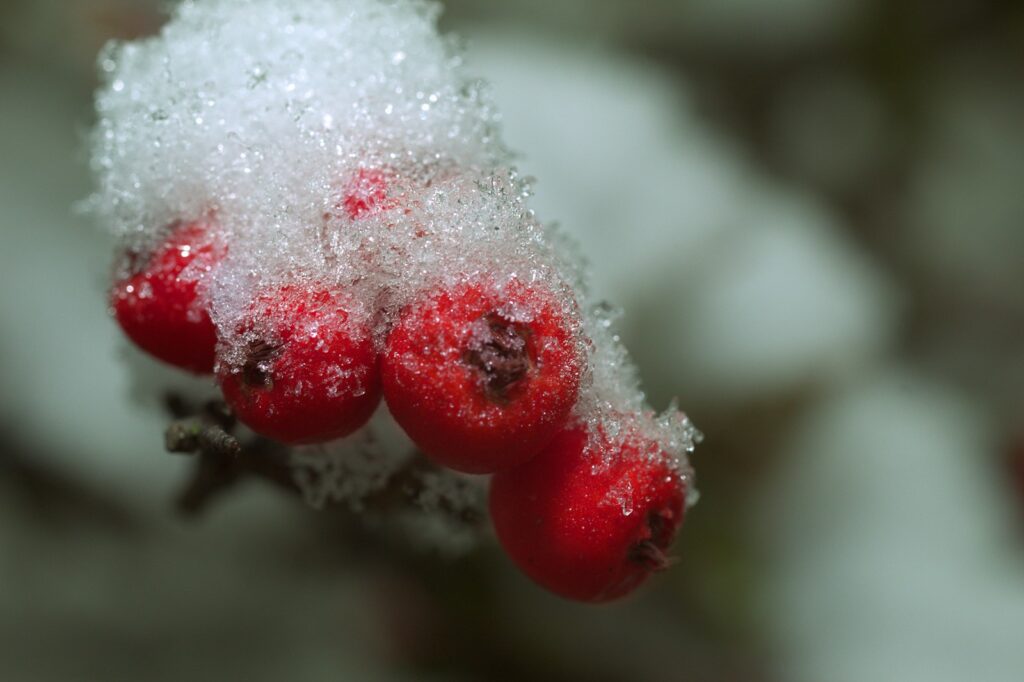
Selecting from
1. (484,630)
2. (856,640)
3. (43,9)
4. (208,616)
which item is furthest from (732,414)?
(43,9)

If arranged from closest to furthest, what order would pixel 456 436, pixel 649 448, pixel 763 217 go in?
1. pixel 456 436
2. pixel 649 448
3. pixel 763 217

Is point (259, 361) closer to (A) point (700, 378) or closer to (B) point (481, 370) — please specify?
(B) point (481, 370)

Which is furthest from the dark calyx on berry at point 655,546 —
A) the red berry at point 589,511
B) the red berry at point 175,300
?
the red berry at point 175,300

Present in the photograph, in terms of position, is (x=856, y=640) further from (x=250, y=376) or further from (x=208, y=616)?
(x=250, y=376)

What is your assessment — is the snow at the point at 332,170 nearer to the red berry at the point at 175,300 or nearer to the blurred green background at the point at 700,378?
the red berry at the point at 175,300

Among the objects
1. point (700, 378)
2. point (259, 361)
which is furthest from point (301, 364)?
point (700, 378)

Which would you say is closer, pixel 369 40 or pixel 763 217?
pixel 369 40

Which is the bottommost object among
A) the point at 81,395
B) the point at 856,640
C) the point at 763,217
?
the point at 81,395
